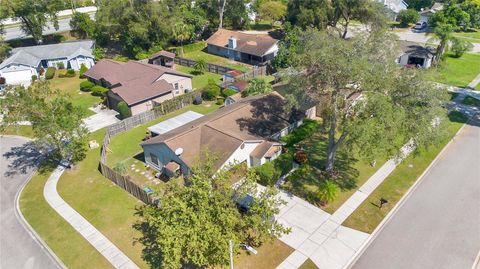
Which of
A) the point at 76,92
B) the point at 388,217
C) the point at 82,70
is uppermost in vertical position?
the point at 82,70

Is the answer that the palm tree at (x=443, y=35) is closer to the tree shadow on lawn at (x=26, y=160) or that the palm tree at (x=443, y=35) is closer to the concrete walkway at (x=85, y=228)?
the concrete walkway at (x=85, y=228)

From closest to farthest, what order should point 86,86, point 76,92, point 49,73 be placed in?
point 86,86 → point 76,92 → point 49,73

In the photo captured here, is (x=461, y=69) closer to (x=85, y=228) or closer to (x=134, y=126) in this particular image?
(x=134, y=126)

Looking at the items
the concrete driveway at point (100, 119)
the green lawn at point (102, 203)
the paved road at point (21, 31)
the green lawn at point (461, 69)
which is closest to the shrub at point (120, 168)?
the green lawn at point (102, 203)

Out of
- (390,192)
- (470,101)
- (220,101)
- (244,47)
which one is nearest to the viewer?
(390,192)

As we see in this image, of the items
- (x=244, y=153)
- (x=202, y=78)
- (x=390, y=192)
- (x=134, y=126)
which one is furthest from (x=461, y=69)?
(x=134, y=126)

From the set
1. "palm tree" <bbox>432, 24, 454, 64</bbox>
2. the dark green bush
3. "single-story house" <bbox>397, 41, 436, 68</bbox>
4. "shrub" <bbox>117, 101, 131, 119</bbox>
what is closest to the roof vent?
the dark green bush

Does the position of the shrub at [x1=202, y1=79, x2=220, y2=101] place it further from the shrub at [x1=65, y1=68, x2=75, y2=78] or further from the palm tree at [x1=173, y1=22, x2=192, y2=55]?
the shrub at [x1=65, y1=68, x2=75, y2=78]

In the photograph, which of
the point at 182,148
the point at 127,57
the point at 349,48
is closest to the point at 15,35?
the point at 127,57
